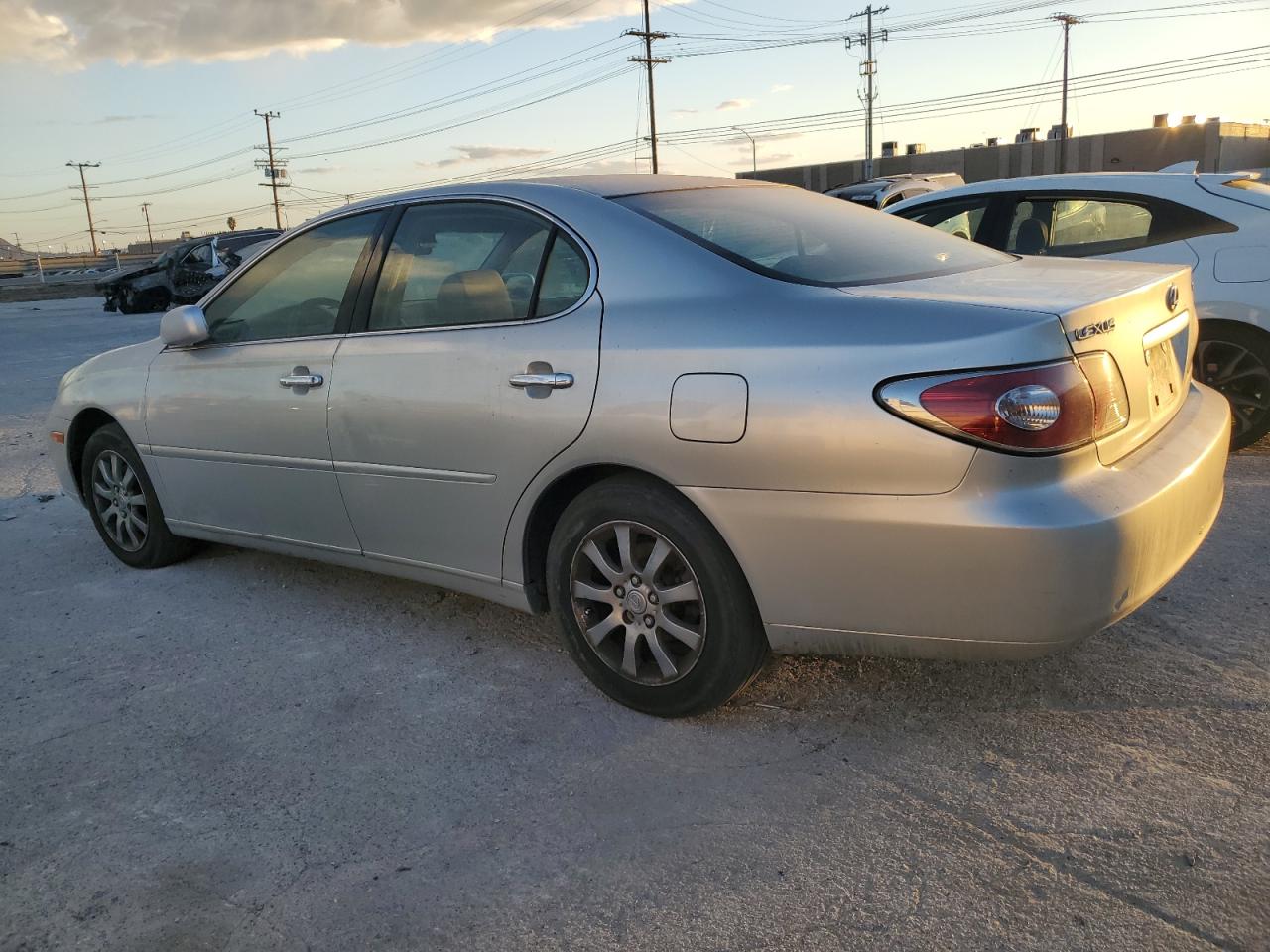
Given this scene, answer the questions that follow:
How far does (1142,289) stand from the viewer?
288 centimetres

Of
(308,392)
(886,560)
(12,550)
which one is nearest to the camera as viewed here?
(886,560)

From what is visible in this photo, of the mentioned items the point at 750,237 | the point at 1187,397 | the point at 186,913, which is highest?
the point at 750,237

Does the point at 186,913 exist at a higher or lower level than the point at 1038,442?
lower

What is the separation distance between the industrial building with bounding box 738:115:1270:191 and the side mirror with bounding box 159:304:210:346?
5131 cm

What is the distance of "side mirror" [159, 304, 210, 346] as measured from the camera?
4.20 metres

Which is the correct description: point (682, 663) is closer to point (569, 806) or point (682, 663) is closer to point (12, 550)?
point (569, 806)

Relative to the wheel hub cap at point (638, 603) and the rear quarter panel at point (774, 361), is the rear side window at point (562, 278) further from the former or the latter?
the wheel hub cap at point (638, 603)

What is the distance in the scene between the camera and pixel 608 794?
2742mm

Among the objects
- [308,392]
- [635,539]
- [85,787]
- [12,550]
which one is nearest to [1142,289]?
[635,539]

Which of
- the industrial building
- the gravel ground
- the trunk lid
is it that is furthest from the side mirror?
the industrial building

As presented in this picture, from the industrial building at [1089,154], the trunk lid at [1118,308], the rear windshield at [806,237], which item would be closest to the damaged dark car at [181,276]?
the rear windshield at [806,237]

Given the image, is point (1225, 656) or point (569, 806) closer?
point (569, 806)

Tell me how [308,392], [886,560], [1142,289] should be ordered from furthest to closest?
[308,392] < [1142,289] < [886,560]

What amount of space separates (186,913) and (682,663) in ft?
4.56
